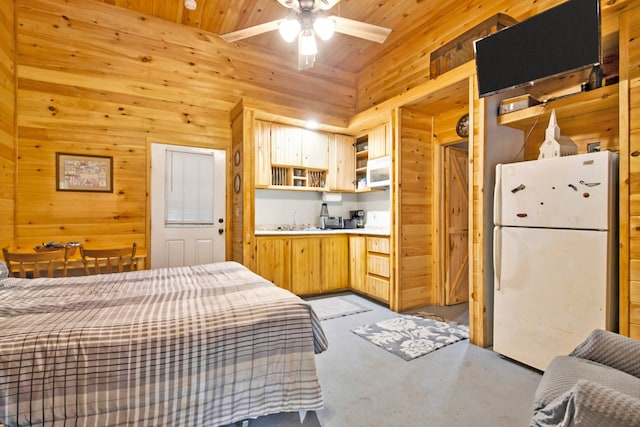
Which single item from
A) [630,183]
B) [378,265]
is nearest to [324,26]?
[630,183]

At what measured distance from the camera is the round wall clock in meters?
3.53

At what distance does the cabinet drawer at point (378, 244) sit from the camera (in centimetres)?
381

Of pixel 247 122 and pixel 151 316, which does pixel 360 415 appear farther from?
pixel 247 122

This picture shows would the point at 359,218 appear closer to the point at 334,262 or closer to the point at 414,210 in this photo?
the point at 334,262

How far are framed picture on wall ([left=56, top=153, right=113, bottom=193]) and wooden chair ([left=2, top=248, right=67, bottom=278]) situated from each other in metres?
0.95

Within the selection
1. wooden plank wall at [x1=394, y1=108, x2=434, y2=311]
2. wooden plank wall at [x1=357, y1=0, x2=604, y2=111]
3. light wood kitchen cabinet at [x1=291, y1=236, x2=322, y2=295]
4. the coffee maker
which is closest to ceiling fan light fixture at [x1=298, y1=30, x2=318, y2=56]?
wooden plank wall at [x1=394, y1=108, x2=434, y2=311]

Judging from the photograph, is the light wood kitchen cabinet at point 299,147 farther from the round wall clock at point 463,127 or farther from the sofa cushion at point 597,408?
the sofa cushion at point 597,408

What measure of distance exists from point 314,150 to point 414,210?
1.74 metres

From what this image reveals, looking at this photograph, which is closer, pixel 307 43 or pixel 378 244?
pixel 307 43

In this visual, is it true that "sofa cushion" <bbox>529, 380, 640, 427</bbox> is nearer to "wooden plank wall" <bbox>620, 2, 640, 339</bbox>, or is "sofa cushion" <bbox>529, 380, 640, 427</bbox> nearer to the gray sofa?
the gray sofa

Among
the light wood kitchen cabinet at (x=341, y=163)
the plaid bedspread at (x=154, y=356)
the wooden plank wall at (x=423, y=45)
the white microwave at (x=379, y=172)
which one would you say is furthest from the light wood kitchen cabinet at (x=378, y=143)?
the plaid bedspread at (x=154, y=356)

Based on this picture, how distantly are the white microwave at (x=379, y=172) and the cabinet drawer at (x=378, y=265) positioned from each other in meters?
1.02

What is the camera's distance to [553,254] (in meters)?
2.16

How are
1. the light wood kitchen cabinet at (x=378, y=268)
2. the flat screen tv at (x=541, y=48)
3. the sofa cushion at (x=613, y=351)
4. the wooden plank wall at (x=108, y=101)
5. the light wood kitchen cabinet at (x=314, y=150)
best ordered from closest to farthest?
the sofa cushion at (x=613, y=351) < the flat screen tv at (x=541, y=48) < the wooden plank wall at (x=108, y=101) < the light wood kitchen cabinet at (x=378, y=268) < the light wood kitchen cabinet at (x=314, y=150)
